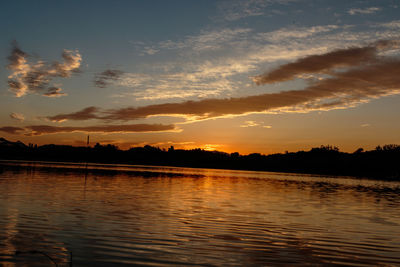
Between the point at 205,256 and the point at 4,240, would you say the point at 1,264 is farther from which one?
the point at 205,256

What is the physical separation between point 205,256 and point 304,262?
158 inches

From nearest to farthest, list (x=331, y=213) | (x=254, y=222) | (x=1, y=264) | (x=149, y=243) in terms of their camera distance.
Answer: (x=1, y=264) < (x=149, y=243) < (x=254, y=222) < (x=331, y=213)

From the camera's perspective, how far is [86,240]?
1612 cm

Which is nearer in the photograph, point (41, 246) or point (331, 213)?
point (41, 246)

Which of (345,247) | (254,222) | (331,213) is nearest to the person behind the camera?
(345,247)

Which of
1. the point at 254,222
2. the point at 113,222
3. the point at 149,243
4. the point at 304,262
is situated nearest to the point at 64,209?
the point at 113,222

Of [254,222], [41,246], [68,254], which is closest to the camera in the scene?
[68,254]

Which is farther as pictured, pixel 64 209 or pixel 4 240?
pixel 64 209

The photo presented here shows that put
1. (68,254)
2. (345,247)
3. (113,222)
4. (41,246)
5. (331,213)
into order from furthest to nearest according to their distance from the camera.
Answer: (331,213), (113,222), (345,247), (41,246), (68,254)

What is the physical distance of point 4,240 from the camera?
49.8 ft

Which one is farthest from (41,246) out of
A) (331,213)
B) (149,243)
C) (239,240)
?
(331,213)

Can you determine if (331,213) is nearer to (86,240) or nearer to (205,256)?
(205,256)

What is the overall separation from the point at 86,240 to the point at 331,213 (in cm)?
2234

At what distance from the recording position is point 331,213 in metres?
30.9
